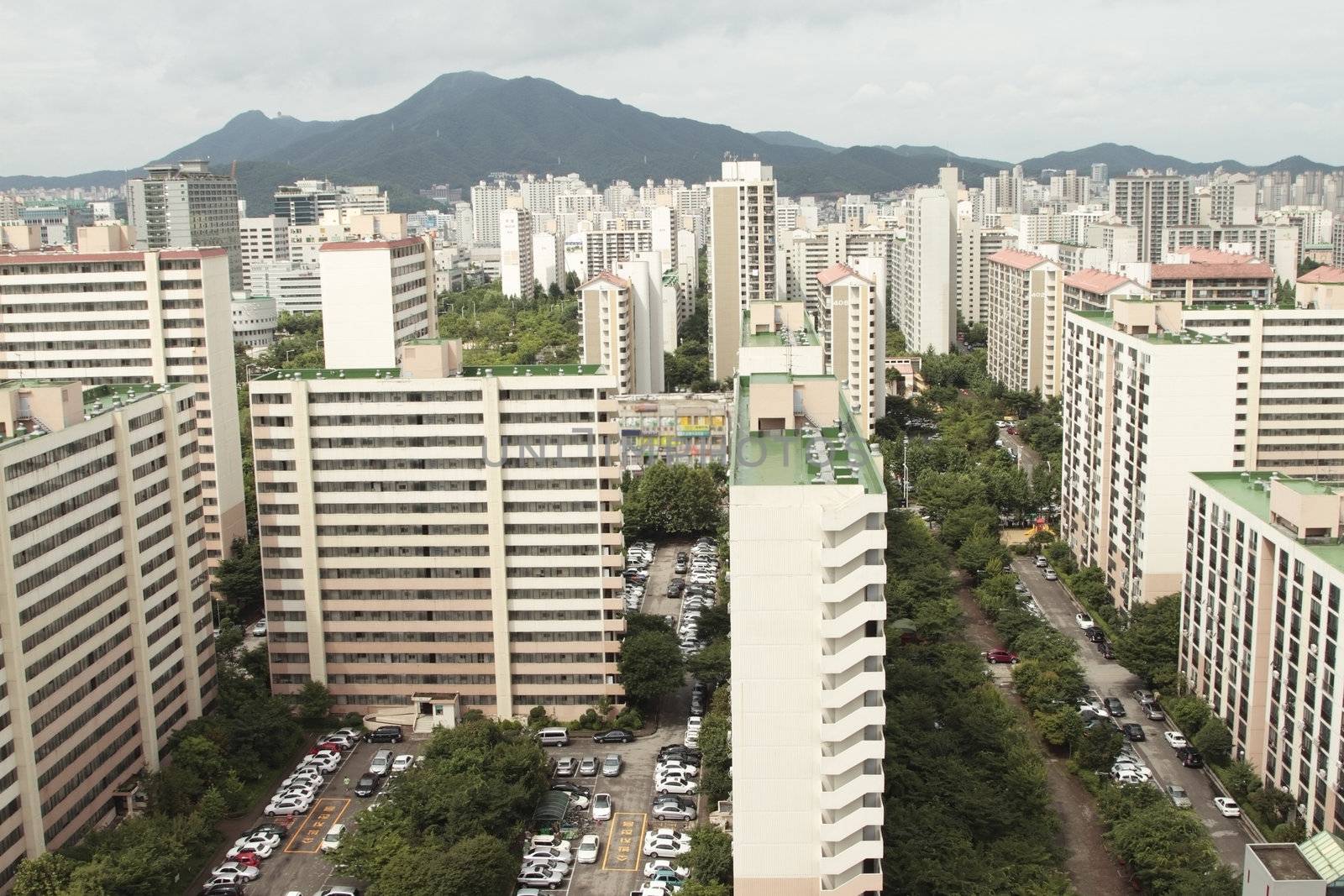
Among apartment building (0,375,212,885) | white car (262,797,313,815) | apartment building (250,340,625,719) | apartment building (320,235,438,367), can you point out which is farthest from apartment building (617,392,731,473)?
white car (262,797,313,815)

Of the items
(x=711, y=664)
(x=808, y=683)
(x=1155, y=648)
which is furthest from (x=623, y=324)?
(x=808, y=683)

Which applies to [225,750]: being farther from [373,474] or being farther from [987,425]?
[987,425]

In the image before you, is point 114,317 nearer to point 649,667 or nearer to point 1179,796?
point 649,667

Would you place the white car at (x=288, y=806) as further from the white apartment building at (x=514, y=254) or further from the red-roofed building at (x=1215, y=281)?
the white apartment building at (x=514, y=254)

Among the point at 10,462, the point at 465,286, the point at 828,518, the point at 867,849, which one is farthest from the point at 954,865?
the point at 465,286

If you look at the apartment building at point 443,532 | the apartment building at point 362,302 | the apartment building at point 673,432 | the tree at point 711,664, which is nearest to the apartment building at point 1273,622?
the tree at point 711,664

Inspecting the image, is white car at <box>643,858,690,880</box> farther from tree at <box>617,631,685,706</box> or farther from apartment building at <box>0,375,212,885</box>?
apartment building at <box>0,375,212,885</box>
